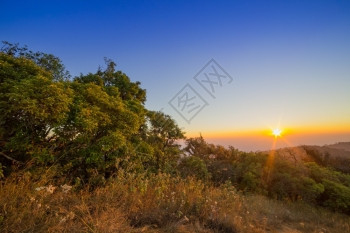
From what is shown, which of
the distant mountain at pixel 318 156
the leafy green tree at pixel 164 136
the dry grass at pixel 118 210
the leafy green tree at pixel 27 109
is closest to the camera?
the dry grass at pixel 118 210

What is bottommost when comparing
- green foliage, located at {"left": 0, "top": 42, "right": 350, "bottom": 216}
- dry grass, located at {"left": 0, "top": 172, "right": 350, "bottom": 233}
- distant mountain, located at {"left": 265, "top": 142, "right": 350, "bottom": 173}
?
dry grass, located at {"left": 0, "top": 172, "right": 350, "bottom": 233}

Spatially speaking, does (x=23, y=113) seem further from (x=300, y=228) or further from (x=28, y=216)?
(x=300, y=228)

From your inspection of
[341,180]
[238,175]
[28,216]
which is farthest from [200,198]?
[341,180]

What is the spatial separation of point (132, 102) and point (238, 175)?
8309mm

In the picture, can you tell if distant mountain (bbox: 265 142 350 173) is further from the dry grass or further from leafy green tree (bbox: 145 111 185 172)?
the dry grass

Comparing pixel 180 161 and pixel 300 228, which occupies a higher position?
pixel 180 161

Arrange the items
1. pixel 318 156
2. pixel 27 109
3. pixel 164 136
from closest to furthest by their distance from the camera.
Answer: pixel 27 109
pixel 164 136
pixel 318 156

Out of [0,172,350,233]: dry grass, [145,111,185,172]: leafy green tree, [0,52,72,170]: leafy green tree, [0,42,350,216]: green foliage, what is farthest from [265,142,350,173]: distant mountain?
[0,52,72,170]: leafy green tree

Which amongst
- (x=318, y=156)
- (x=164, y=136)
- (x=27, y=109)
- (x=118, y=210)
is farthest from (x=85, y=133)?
(x=318, y=156)

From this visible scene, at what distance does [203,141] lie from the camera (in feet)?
53.5

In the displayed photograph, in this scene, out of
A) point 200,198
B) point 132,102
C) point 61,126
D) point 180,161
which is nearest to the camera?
point 200,198

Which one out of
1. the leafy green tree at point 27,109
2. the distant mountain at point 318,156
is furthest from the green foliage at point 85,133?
the distant mountain at point 318,156

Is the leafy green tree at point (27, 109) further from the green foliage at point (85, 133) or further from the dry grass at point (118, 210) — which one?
the dry grass at point (118, 210)

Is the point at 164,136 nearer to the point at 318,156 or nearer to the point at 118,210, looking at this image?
the point at 118,210
